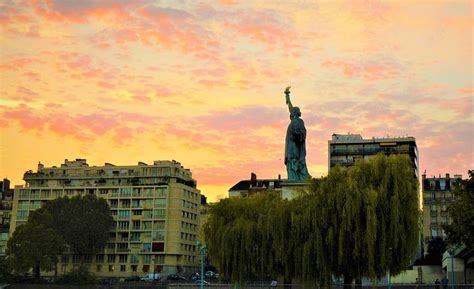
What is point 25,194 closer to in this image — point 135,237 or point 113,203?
point 113,203

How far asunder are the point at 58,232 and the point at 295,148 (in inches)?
2702

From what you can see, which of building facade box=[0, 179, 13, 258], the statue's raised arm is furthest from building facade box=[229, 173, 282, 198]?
the statue's raised arm

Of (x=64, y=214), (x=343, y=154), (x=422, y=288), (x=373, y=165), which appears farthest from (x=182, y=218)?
(x=373, y=165)

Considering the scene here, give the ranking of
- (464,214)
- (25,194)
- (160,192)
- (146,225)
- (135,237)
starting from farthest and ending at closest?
(25,194) < (160,192) < (146,225) < (135,237) < (464,214)

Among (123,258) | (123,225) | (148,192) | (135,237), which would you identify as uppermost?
(148,192)

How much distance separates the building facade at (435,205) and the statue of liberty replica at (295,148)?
78.8 metres

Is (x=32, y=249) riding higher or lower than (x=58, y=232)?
lower

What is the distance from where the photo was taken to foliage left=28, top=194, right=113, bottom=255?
120 m

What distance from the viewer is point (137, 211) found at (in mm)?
138500

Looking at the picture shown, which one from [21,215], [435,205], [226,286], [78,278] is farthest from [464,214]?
[21,215]

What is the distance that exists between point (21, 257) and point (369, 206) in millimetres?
68370

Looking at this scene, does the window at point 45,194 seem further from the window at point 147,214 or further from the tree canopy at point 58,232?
the window at point 147,214

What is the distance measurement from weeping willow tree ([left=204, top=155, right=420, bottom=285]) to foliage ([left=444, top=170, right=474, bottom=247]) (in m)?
2.65

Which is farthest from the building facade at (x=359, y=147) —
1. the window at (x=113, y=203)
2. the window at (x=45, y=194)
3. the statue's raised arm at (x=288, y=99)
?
the statue's raised arm at (x=288, y=99)
